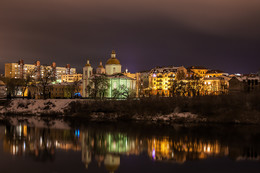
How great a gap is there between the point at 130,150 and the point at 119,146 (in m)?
2.21

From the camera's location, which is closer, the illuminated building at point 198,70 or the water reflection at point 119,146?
the water reflection at point 119,146

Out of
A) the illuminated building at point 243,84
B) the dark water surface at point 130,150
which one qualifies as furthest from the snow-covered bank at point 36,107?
the illuminated building at point 243,84

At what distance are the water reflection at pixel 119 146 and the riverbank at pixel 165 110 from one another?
1376 centimetres

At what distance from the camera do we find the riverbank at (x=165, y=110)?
1957 inches

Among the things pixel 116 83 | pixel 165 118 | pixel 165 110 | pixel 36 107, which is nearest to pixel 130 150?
pixel 165 118

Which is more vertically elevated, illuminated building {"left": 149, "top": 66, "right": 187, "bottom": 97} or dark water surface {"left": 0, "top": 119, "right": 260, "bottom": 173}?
illuminated building {"left": 149, "top": 66, "right": 187, "bottom": 97}

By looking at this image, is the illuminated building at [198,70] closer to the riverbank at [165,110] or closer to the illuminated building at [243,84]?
the illuminated building at [243,84]

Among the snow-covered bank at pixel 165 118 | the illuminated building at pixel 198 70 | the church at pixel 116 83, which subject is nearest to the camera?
the snow-covered bank at pixel 165 118

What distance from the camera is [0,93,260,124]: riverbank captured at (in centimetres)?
4972

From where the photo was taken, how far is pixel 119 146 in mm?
30094

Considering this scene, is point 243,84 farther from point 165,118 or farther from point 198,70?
point 198,70

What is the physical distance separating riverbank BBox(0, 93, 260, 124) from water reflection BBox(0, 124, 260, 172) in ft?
45.2

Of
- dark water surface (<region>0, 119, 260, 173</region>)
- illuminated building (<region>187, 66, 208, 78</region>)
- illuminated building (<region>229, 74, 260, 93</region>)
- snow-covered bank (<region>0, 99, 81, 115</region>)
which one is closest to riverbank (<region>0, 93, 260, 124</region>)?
snow-covered bank (<region>0, 99, 81, 115</region>)

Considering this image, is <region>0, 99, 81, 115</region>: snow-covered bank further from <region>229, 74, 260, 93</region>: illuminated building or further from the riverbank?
<region>229, 74, 260, 93</region>: illuminated building
